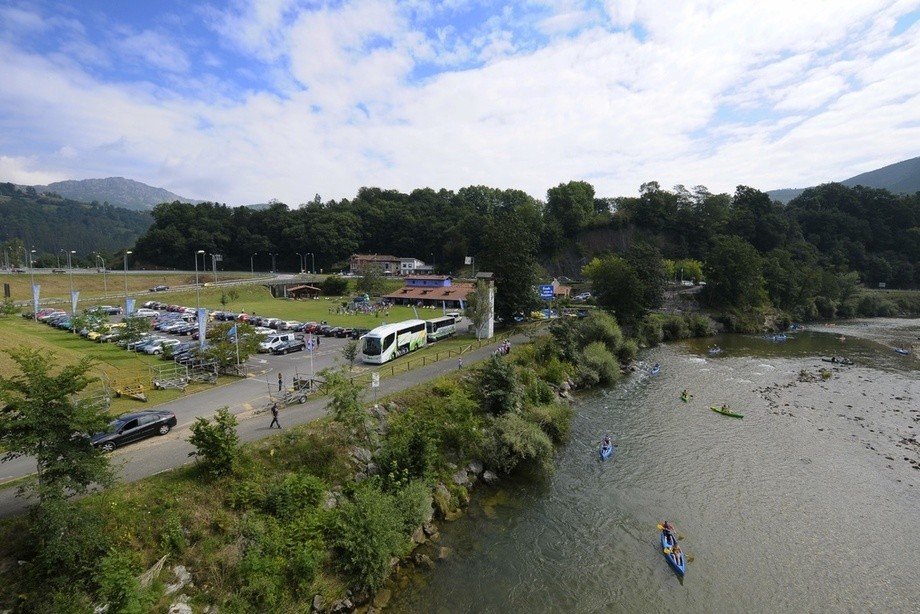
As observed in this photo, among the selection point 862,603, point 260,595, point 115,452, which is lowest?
point 862,603

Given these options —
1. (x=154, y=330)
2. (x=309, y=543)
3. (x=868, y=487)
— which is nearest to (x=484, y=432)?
(x=309, y=543)

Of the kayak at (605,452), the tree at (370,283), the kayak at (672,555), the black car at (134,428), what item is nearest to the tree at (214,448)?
the black car at (134,428)

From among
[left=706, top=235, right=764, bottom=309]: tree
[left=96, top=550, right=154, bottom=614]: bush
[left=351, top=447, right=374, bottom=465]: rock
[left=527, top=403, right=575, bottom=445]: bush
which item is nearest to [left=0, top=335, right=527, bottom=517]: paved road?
[left=96, top=550, right=154, bottom=614]: bush

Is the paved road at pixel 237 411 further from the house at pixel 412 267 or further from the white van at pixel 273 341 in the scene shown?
the house at pixel 412 267

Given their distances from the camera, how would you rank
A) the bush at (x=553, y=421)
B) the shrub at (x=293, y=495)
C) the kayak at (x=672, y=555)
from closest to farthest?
the shrub at (x=293, y=495), the kayak at (x=672, y=555), the bush at (x=553, y=421)

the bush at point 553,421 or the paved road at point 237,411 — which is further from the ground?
the paved road at point 237,411

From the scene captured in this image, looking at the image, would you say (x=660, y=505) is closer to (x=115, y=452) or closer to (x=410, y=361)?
(x=410, y=361)
